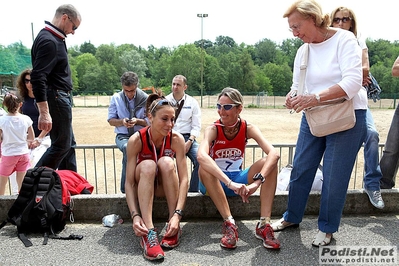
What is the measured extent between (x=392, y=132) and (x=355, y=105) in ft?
4.56

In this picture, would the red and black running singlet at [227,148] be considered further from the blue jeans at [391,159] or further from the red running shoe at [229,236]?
the blue jeans at [391,159]

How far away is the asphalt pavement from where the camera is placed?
2.73 m

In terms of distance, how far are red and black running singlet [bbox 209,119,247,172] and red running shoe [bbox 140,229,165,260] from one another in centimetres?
94

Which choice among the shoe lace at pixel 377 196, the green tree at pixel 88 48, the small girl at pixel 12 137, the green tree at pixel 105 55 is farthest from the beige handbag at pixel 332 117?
the green tree at pixel 88 48

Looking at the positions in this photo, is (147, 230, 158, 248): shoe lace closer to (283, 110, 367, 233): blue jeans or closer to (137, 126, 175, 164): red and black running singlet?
(137, 126, 175, 164): red and black running singlet

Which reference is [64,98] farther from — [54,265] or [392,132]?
[392,132]

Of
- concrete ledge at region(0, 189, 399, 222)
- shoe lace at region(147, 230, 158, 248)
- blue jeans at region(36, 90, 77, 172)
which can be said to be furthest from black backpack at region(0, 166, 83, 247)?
shoe lace at region(147, 230, 158, 248)

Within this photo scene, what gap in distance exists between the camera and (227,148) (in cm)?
336

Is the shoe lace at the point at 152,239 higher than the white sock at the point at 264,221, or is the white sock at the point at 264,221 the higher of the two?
the white sock at the point at 264,221

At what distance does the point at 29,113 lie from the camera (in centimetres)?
495

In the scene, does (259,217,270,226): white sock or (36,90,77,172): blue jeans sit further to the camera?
(36,90,77,172): blue jeans

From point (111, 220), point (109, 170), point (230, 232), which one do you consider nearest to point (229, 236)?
point (230, 232)

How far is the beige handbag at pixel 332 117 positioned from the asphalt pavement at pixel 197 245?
3.21 ft

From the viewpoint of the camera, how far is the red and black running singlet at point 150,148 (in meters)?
3.25
